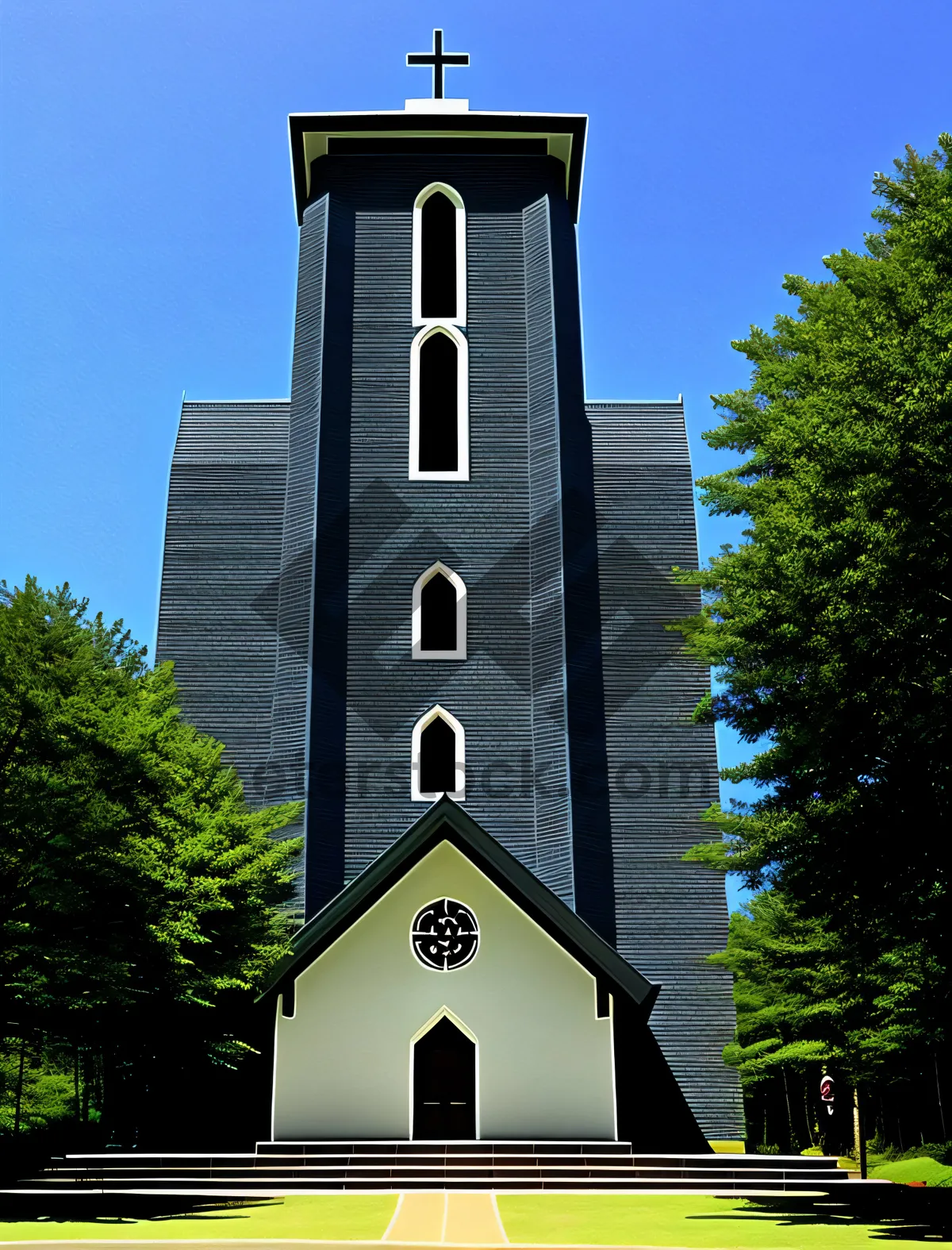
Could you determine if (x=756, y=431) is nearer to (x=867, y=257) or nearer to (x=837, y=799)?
(x=867, y=257)

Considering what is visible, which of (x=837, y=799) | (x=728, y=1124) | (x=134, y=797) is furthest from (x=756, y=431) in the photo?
(x=728, y=1124)

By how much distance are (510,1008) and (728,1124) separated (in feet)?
17.5

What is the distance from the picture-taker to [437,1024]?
2036 centimetres

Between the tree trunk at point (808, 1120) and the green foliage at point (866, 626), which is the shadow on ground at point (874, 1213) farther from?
the tree trunk at point (808, 1120)

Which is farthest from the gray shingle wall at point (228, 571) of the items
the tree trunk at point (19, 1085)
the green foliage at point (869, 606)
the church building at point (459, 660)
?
the green foliage at point (869, 606)

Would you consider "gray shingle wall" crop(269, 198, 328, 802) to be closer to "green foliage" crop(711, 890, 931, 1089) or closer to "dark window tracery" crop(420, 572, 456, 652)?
"dark window tracery" crop(420, 572, 456, 652)

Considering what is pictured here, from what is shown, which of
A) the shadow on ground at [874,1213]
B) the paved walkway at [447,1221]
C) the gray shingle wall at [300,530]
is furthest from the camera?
the gray shingle wall at [300,530]

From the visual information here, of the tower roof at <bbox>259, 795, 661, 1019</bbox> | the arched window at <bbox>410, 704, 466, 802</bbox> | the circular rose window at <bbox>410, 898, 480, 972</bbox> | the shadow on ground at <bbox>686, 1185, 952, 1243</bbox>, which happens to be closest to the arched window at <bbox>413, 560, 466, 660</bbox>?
the arched window at <bbox>410, 704, 466, 802</bbox>

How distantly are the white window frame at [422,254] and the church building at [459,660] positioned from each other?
0.06m

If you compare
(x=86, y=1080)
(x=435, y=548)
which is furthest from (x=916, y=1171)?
(x=435, y=548)

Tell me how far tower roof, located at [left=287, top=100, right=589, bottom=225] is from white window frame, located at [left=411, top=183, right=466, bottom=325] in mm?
1140

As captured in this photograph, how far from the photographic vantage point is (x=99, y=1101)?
26.9m

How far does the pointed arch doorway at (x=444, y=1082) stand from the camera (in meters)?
20.2

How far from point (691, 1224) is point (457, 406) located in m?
19.0
